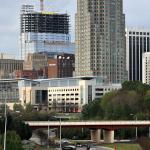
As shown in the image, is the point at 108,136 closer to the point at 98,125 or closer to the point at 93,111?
the point at 98,125

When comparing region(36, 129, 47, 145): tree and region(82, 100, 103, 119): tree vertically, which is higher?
region(82, 100, 103, 119): tree

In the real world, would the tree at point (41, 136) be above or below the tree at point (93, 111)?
below

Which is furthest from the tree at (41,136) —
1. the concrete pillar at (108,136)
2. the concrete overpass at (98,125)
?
the concrete pillar at (108,136)

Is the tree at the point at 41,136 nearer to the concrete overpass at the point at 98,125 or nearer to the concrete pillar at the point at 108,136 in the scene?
the concrete overpass at the point at 98,125

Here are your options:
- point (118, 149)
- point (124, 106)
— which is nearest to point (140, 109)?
point (124, 106)

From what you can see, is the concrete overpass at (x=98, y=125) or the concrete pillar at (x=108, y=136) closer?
the concrete overpass at (x=98, y=125)

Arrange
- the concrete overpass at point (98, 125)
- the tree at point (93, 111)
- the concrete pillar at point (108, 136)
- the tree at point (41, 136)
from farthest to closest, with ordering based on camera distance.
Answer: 1. the tree at point (93, 111)
2. the concrete pillar at point (108, 136)
3. the concrete overpass at point (98, 125)
4. the tree at point (41, 136)

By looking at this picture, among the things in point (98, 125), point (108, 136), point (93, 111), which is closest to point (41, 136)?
point (98, 125)

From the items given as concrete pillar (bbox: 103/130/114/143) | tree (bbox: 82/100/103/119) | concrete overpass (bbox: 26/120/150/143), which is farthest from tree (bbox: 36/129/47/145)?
tree (bbox: 82/100/103/119)

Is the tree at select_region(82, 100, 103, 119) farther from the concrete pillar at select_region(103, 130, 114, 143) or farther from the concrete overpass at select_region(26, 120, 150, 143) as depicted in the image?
the concrete pillar at select_region(103, 130, 114, 143)

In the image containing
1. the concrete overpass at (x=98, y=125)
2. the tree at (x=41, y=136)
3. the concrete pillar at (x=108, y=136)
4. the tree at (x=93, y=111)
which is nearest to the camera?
the tree at (x=41, y=136)

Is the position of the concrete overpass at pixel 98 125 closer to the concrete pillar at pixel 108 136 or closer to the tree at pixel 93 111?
the concrete pillar at pixel 108 136

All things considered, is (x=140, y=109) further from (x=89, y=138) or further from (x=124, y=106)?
(x=89, y=138)

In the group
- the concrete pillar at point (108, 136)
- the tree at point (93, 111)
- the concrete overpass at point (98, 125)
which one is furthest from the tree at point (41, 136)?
the tree at point (93, 111)
